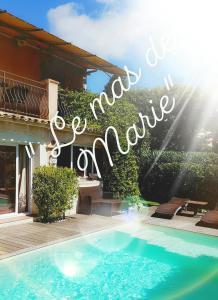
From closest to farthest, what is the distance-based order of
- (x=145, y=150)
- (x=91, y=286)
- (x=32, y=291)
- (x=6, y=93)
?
1. (x=32, y=291)
2. (x=91, y=286)
3. (x=6, y=93)
4. (x=145, y=150)

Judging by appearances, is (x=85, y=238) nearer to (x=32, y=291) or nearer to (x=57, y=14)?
(x=32, y=291)

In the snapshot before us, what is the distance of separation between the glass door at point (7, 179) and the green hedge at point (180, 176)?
9.27 meters

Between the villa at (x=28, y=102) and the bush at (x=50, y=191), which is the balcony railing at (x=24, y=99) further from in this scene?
the bush at (x=50, y=191)

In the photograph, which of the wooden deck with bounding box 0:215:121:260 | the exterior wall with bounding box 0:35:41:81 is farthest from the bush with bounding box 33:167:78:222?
the exterior wall with bounding box 0:35:41:81

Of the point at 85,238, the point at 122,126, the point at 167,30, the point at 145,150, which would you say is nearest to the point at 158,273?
the point at 85,238

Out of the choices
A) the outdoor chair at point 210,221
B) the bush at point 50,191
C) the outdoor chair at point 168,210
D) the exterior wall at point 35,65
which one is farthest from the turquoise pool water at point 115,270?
the exterior wall at point 35,65

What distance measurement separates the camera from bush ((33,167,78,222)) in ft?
42.2

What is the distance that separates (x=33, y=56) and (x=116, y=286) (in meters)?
14.5

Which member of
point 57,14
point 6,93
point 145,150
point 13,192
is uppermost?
point 57,14

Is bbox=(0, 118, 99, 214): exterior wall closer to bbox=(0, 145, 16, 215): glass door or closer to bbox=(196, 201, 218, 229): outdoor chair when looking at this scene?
bbox=(0, 145, 16, 215): glass door

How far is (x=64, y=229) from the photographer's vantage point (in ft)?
39.7

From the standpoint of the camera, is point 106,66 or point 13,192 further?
point 106,66

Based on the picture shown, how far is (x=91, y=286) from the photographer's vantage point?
7.96 metres

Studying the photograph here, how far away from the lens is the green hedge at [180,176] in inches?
726
